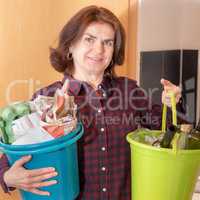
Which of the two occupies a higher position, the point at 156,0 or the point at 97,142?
the point at 156,0

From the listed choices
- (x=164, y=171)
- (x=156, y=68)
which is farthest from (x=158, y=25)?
(x=164, y=171)

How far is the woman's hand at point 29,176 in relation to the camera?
0.72 m

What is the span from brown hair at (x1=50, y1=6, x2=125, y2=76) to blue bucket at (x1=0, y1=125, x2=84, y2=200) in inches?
13.5

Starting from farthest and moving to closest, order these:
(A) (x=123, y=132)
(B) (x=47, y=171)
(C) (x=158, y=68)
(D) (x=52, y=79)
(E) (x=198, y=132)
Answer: (C) (x=158, y=68)
(D) (x=52, y=79)
(A) (x=123, y=132)
(E) (x=198, y=132)
(B) (x=47, y=171)

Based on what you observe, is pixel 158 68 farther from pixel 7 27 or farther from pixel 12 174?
pixel 12 174

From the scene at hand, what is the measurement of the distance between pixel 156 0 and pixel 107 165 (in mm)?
846

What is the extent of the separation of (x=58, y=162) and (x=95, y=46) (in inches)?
14.5

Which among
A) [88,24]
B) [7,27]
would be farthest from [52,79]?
[88,24]

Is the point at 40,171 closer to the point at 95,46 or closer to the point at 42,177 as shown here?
the point at 42,177

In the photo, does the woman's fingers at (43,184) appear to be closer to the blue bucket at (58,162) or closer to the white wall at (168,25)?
the blue bucket at (58,162)

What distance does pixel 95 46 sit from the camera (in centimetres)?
90

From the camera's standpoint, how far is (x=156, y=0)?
1389mm

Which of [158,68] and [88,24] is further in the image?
[158,68]

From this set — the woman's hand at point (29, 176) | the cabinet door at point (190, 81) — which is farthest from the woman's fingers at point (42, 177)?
the cabinet door at point (190, 81)
